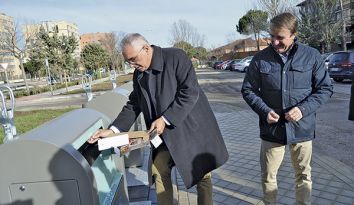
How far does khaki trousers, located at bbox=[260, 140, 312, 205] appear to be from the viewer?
290 cm

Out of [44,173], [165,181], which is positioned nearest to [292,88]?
[165,181]

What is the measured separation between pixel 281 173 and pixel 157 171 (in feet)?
7.61

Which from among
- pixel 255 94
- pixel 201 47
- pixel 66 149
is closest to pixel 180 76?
pixel 255 94

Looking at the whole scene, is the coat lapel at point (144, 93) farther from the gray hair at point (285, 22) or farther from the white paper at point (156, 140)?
the gray hair at point (285, 22)

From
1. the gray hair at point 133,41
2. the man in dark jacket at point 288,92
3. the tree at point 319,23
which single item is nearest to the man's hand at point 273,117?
the man in dark jacket at point 288,92

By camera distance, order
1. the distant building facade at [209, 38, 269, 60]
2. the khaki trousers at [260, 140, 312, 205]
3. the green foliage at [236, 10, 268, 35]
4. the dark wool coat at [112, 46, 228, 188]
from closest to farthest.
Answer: the dark wool coat at [112, 46, 228, 188], the khaki trousers at [260, 140, 312, 205], the green foliage at [236, 10, 268, 35], the distant building facade at [209, 38, 269, 60]

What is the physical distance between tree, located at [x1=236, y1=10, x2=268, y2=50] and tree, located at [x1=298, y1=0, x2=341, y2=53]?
4.04 m

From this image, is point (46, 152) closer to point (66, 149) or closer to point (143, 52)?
point (66, 149)

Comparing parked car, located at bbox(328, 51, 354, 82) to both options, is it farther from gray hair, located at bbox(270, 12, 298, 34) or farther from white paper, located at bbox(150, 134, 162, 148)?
white paper, located at bbox(150, 134, 162, 148)

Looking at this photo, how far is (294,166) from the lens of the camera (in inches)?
118

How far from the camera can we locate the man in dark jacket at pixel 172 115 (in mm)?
Answer: 2471

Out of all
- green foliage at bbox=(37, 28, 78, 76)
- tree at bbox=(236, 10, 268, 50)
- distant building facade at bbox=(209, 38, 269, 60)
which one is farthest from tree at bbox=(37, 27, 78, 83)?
distant building facade at bbox=(209, 38, 269, 60)

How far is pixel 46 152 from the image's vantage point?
1846mm

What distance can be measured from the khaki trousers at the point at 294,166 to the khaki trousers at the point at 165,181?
559 millimetres
